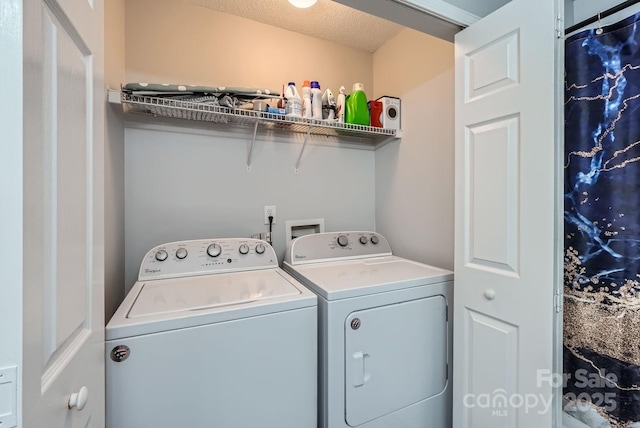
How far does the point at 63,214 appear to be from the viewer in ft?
1.94

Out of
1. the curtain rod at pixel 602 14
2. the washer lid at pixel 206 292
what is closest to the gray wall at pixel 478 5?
the curtain rod at pixel 602 14

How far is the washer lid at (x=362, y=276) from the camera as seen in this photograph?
127 centimetres

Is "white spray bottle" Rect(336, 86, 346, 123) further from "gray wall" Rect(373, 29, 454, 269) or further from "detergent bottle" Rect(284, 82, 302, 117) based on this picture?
"gray wall" Rect(373, 29, 454, 269)

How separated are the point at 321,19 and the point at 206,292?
6.63ft

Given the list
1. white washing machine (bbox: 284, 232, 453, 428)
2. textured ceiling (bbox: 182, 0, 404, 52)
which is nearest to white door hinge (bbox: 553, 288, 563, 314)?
white washing machine (bbox: 284, 232, 453, 428)

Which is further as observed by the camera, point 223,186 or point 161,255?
point 223,186

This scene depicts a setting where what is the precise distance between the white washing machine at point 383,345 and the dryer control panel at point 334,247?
0.55ft

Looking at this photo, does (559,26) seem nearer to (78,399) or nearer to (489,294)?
(489,294)

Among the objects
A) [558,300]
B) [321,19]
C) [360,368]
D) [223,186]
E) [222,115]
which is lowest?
[360,368]

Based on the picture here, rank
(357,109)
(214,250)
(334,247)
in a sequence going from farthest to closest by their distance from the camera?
(357,109) → (334,247) → (214,250)

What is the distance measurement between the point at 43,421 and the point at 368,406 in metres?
1.20

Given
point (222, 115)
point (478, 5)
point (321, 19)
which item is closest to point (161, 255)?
point (222, 115)

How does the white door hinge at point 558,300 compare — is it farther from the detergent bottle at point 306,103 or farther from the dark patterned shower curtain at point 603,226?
the detergent bottle at point 306,103

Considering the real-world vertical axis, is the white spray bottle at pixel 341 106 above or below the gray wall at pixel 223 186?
above
